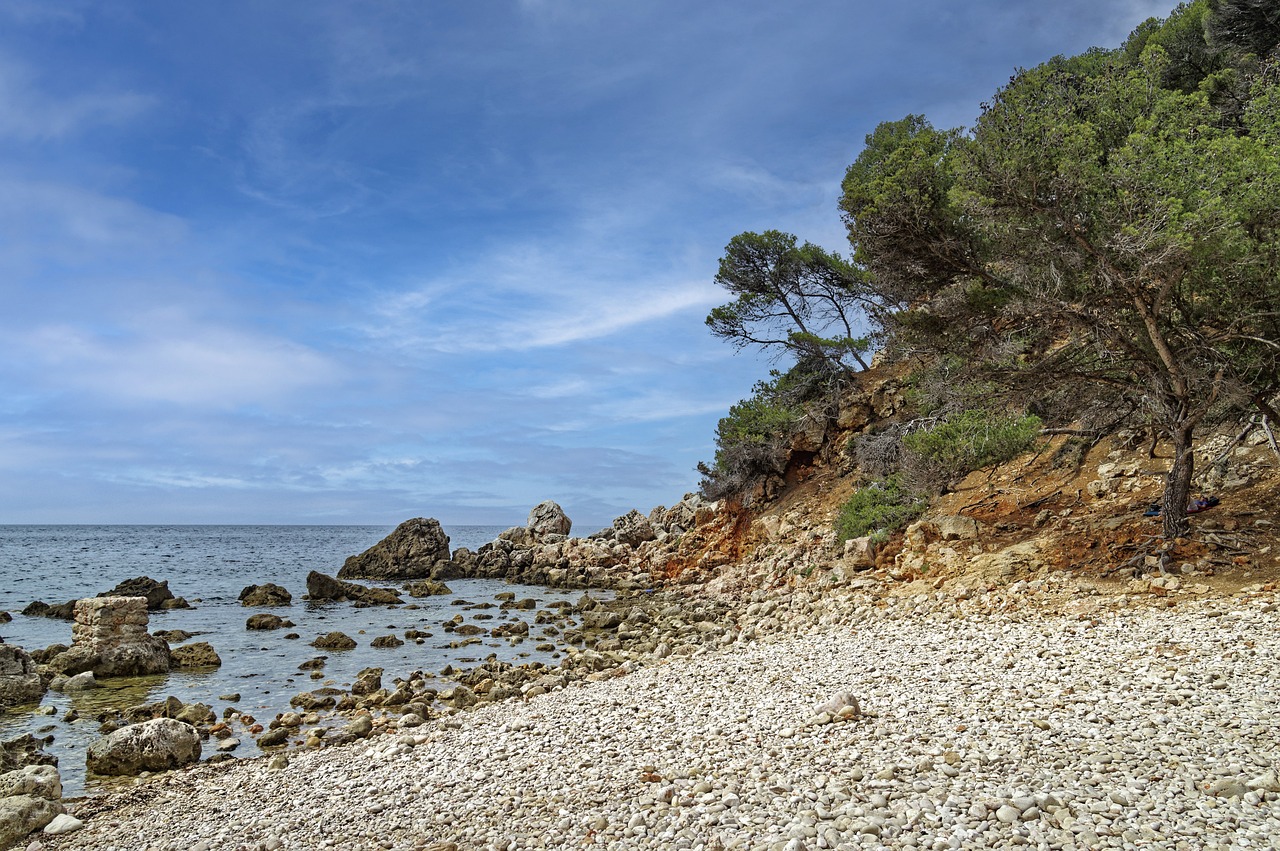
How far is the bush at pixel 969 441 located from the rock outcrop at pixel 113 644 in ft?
64.1

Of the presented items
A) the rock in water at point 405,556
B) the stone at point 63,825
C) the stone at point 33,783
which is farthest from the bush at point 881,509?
the rock in water at point 405,556

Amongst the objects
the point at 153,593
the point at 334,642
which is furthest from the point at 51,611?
the point at 334,642

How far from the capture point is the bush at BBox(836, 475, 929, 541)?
19641mm

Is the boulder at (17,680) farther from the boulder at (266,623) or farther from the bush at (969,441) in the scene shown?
the bush at (969,441)

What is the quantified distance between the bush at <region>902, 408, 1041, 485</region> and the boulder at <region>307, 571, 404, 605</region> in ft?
76.6

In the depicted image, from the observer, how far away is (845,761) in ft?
22.2

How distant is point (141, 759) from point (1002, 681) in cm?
1206

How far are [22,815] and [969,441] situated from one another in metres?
16.9

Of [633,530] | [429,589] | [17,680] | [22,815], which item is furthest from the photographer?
[633,530]

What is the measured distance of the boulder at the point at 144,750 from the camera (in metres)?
10.7

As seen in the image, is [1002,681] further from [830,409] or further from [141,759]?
[830,409]

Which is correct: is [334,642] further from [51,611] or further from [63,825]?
[51,611]

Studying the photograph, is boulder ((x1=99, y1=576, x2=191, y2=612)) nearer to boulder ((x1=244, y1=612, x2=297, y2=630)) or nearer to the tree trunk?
boulder ((x1=244, y1=612, x2=297, y2=630))

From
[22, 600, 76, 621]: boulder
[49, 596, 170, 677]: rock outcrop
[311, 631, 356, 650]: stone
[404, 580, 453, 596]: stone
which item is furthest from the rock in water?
[49, 596, 170, 677]: rock outcrop
